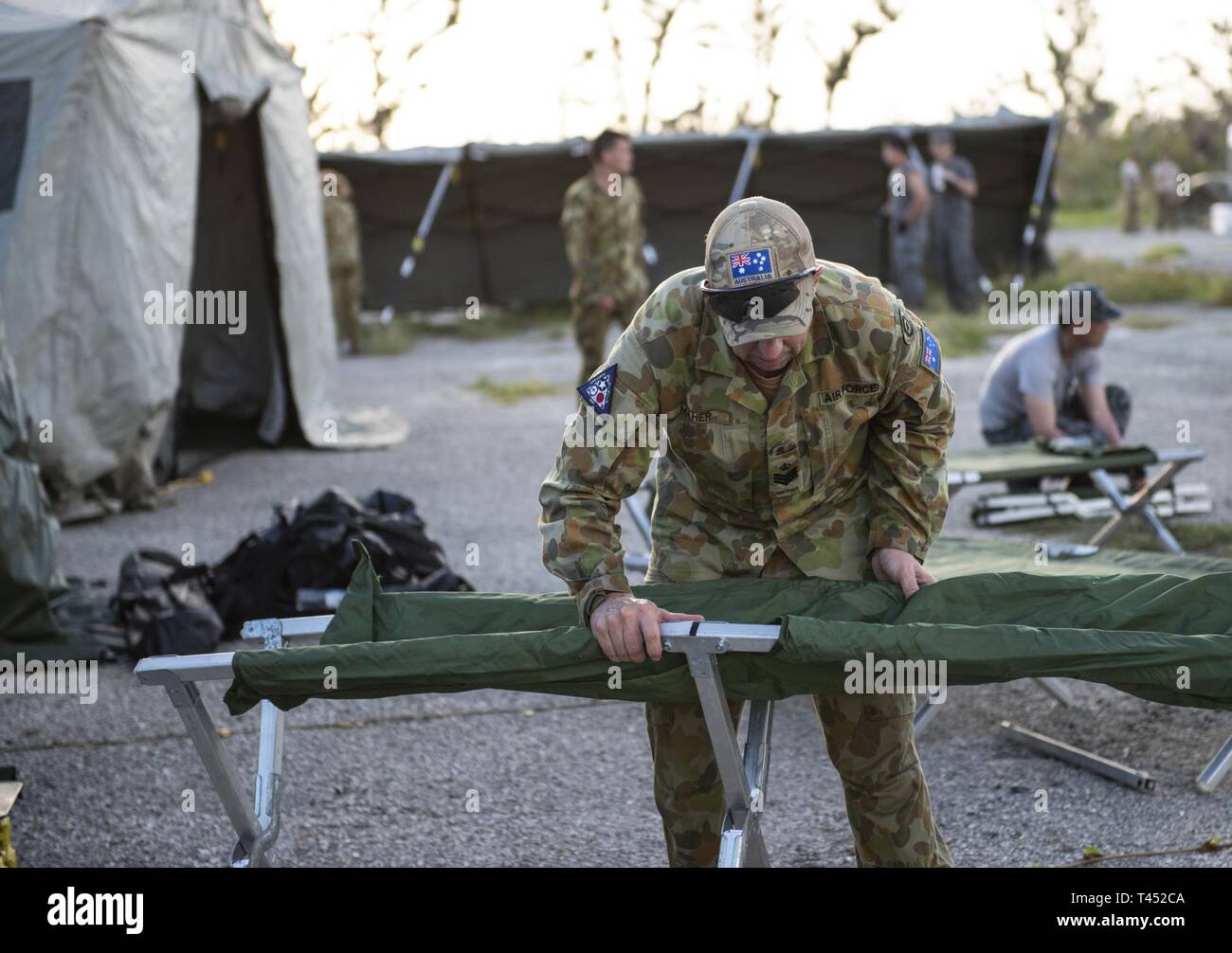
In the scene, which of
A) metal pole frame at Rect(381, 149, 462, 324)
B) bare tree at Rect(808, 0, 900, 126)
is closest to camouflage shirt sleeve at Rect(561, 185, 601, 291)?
metal pole frame at Rect(381, 149, 462, 324)

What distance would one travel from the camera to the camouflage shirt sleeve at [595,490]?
2.75 metres

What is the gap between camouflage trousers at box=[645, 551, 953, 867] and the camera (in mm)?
2873

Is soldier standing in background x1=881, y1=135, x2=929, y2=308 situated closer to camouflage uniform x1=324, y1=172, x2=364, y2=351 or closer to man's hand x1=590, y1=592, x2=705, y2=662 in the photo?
camouflage uniform x1=324, y1=172, x2=364, y2=351

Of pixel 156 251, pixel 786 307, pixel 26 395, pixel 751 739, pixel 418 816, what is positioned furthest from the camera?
pixel 156 251

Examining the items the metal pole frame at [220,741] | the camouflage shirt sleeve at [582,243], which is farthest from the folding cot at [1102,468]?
the camouflage shirt sleeve at [582,243]

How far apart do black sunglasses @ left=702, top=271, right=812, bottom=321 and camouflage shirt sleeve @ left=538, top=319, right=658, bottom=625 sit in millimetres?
243

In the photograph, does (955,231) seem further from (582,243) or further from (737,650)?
(737,650)

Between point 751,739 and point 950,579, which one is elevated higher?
point 950,579

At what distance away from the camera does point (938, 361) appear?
9.78 feet

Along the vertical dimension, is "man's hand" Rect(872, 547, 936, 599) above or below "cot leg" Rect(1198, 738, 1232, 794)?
above

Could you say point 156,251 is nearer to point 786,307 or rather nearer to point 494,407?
point 494,407

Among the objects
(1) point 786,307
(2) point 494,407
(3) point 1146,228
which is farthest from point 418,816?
(3) point 1146,228
